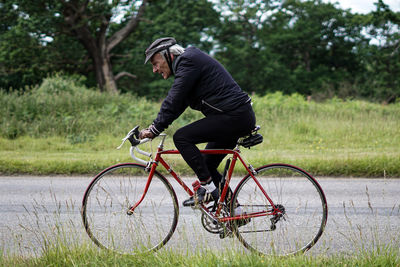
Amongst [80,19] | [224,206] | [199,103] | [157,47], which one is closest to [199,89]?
[199,103]

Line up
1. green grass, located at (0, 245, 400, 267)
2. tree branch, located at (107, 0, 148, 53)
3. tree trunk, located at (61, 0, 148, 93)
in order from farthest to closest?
1. tree branch, located at (107, 0, 148, 53)
2. tree trunk, located at (61, 0, 148, 93)
3. green grass, located at (0, 245, 400, 267)

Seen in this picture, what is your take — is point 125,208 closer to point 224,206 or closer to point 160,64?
point 224,206

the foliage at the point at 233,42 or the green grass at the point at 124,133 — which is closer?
the green grass at the point at 124,133

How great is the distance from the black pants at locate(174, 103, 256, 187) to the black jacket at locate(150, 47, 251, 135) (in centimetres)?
8

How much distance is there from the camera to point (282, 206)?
13.8ft

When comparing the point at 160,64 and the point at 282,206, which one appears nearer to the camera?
the point at 160,64

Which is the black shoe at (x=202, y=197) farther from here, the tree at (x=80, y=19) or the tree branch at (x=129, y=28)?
the tree branch at (x=129, y=28)

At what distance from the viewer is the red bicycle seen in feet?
13.4

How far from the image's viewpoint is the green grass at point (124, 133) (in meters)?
8.55

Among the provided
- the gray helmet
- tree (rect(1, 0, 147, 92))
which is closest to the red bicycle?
the gray helmet

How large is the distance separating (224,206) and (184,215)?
4.62 feet

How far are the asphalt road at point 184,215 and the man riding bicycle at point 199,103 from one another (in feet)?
2.07

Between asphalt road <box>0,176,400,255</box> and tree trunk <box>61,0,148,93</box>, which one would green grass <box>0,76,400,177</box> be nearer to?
asphalt road <box>0,176,400,255</box>

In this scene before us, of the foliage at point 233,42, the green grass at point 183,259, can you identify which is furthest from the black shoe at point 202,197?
the foliage at point 233,42
